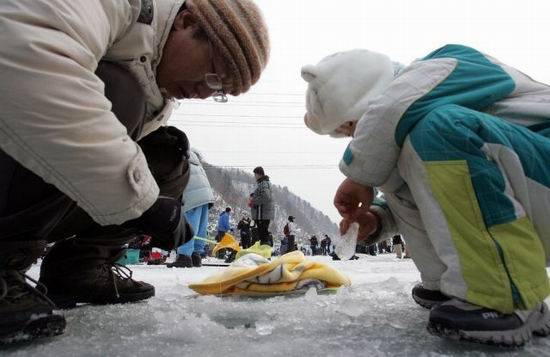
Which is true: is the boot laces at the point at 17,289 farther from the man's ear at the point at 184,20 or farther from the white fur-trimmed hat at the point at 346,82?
Result: the white fur-trimmed hat at the point at 346,82

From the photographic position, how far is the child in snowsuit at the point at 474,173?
72 cm

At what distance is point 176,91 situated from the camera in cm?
106

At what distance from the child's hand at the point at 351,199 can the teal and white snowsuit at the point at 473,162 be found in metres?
0.14

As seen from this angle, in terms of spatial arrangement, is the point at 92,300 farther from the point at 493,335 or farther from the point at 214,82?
the point at 493,335

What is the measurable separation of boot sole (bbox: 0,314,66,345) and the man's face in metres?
0.52

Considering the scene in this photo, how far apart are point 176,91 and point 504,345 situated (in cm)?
81

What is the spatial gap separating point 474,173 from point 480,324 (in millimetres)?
233

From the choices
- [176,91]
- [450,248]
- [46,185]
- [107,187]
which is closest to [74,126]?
[107,187]

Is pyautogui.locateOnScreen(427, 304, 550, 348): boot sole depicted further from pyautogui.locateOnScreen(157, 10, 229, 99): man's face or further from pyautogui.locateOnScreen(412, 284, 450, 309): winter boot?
pyautogui.locateOnScreen(157, 10, 229, 99): man's face

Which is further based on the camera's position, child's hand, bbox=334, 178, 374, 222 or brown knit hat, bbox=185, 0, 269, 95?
child's hand, bbox=334, 178, 374, 222

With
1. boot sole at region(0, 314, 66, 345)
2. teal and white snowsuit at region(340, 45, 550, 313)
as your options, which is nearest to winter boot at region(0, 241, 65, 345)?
boot sole at region(0, 314, 66, 345)

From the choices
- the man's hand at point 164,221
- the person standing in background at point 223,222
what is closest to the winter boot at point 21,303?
the man's hand at point 164,221

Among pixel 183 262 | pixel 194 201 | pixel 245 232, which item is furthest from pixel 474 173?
pixel 245 232

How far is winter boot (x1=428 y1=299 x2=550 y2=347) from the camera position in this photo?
27.2 inches
